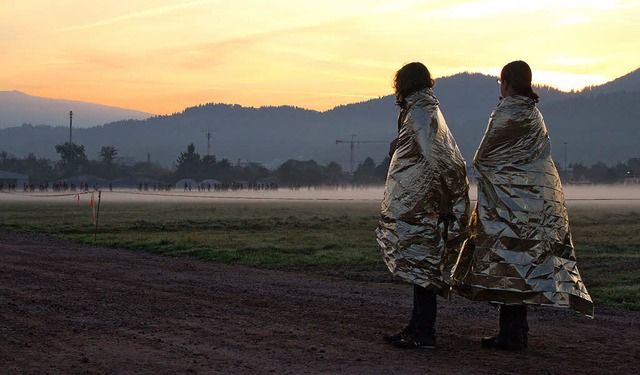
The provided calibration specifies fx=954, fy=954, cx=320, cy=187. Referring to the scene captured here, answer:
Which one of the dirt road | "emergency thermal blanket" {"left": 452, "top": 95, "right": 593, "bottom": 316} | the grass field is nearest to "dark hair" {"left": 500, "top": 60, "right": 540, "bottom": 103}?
"emergency thermal blanket" {"left": 452, "top": 95, "right": 593, "bottom": 316}

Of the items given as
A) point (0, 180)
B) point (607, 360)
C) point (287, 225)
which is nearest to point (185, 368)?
point (607, 360)

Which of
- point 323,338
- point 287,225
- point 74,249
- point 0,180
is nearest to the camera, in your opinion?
point 323,338

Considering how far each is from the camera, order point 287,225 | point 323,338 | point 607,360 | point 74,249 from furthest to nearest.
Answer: point 287,225
point 74,249
point 323,338
point 607,360

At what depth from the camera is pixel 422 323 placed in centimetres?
827

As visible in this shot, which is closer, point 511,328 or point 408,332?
point 511,328

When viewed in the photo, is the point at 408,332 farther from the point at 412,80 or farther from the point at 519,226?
the point at 412,80

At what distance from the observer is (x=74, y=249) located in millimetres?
22031

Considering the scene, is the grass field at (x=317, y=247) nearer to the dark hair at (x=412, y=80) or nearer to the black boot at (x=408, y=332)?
the black boot at (x=408, y=332)

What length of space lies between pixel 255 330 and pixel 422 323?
1.72 metres

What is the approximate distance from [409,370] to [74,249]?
16022 millimetres

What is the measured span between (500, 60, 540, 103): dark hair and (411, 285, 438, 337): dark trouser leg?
1.91 metres

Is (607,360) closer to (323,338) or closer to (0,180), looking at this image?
(323,338)

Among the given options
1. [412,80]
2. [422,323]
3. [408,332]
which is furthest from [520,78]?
[408,332]

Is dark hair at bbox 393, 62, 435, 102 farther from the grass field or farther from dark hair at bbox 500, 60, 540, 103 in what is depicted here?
the grass field
